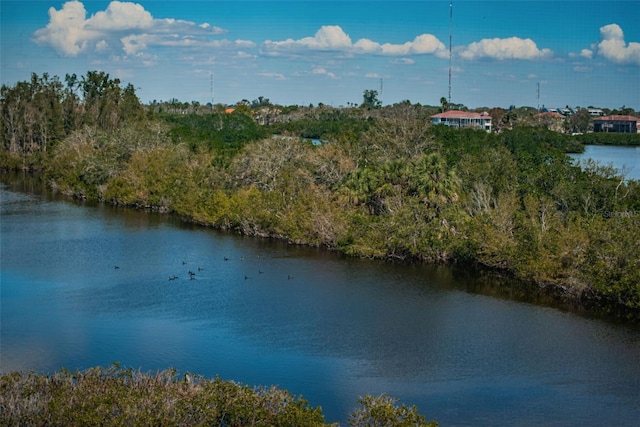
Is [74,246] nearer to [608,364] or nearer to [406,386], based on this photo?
[406,386]

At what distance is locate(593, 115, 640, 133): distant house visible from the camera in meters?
149

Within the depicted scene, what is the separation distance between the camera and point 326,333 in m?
31.8

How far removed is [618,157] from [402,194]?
65.0m

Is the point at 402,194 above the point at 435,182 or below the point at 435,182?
below

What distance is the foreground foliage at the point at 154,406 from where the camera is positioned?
19.8 meters

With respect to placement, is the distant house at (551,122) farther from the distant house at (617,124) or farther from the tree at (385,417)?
the tree at (385,417)

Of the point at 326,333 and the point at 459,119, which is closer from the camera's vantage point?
the point at 326,333

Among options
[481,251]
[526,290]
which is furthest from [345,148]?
[526,290]

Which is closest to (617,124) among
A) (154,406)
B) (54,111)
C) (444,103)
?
(444,103)

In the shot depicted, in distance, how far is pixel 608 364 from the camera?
28547mm

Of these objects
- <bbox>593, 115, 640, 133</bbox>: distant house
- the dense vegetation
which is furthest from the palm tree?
<bbox>593, 115, 640, 133</bbox>: distant house

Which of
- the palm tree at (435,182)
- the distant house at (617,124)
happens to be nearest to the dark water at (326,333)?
the palm tree at (435,182)

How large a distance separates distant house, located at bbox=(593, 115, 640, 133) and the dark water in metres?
120

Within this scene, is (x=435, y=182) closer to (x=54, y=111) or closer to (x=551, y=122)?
(x=54, y=111)
